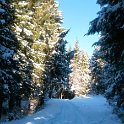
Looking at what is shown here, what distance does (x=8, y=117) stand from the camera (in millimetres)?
24688

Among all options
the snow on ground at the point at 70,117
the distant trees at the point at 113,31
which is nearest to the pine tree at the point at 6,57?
the snow on ground at the point at 70,117

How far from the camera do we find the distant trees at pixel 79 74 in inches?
3633

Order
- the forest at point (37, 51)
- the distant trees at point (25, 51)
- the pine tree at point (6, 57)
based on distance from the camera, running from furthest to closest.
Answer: the distant trees at point (25, 51) → the pine tree at point (6, 57) → the forest at point (37, 51)

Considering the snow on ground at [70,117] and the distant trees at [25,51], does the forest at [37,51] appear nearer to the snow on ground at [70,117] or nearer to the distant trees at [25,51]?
the distant trees at [25,51]

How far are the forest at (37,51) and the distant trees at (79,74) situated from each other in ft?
140

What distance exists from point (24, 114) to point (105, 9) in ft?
47.8

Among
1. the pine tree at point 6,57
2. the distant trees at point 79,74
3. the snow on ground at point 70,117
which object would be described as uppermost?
the distant trees at point 79,74

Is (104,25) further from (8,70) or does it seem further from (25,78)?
(25,78)

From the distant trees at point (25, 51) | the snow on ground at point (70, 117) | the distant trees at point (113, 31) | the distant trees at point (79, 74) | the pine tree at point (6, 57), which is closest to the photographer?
the distant trees at point (113, 31)

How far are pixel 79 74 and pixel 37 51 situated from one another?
63614mm

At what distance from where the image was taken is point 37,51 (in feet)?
108

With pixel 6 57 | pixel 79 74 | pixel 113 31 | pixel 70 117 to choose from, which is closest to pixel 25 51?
pixel 70 117

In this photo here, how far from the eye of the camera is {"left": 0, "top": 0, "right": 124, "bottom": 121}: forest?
58.9ft

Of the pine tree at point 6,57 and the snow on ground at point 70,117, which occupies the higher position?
the pine tree at point 6,57
